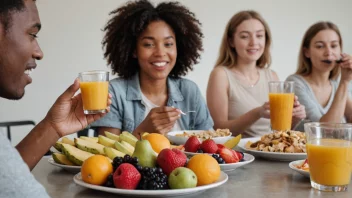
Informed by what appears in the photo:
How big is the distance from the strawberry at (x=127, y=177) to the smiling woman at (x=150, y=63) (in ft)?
3.28

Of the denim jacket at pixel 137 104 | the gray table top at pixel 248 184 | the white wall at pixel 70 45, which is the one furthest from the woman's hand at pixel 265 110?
the white wall at pixel 70 45

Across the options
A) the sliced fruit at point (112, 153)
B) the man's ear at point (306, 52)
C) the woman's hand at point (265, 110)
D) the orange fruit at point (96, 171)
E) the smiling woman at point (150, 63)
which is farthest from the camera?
the man's ear at point (306, 52)

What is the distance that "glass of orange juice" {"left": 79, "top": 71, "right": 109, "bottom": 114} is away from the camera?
147cm

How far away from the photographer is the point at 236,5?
424 centimetres

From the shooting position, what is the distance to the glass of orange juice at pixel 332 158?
42.7 inches

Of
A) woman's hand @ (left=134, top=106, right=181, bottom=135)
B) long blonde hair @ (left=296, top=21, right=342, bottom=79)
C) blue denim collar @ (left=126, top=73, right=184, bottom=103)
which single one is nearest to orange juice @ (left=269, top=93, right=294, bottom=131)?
woman's hand @ (left=134, top=106, right=181, bottom=135)

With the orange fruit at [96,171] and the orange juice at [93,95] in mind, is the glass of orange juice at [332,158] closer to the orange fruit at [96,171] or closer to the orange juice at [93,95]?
the orange fruit at [96,171]

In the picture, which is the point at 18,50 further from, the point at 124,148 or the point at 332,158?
the point at 332,158

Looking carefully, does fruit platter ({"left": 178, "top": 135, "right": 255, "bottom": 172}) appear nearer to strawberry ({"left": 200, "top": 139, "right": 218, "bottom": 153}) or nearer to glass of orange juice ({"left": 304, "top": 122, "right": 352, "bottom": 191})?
strawberry ({"left": 200, "top": 139, "right": 218, "bottom": 153})

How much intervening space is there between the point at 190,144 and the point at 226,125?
1.12 m

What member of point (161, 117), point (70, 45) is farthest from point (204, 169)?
point (70, 45)

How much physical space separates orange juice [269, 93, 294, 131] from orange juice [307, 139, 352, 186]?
0.77m

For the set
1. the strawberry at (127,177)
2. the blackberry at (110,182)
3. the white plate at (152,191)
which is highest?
the strawberry at (127,177)

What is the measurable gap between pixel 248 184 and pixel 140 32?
122 centimetres
